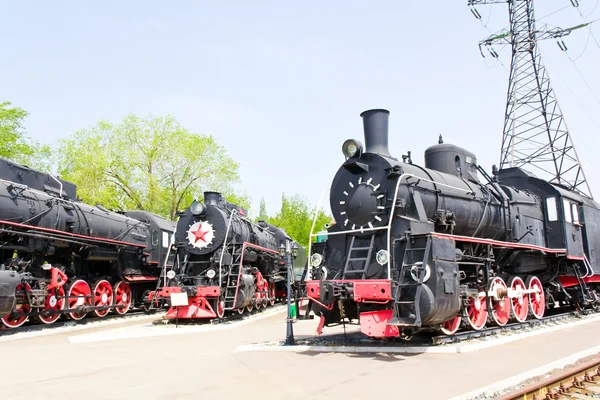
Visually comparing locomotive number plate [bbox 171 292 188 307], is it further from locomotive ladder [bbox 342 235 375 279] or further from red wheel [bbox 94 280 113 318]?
locomotive ladder [bbox 342 235 375 279]

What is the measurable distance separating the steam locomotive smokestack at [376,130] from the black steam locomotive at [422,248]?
20 millimetres

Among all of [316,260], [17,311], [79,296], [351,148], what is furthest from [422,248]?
[17,311]

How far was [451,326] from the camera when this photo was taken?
372 inches

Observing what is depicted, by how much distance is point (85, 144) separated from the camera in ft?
106

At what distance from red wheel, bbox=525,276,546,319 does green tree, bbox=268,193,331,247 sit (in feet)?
110

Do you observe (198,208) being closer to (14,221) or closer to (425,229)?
(14,221)

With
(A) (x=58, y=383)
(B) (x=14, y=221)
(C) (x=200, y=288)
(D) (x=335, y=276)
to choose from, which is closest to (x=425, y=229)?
(D) (x=335, y=276)

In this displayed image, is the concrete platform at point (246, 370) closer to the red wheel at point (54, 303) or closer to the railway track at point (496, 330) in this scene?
the railway track at point (496, 330)

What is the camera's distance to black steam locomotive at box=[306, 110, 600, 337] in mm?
8391

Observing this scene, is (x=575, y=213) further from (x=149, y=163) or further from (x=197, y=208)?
(x=149, y=163)

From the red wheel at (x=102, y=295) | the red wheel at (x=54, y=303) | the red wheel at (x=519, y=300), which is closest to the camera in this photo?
the red wheel at (x=519, y=300)

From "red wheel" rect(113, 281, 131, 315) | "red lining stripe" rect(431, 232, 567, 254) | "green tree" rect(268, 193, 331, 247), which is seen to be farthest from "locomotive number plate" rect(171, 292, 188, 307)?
"green tree" rect(268, 193, 331, 247)

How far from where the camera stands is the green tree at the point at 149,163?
104 feet

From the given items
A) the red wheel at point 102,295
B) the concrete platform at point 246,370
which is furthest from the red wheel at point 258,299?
the concrete platform at point 246,370
